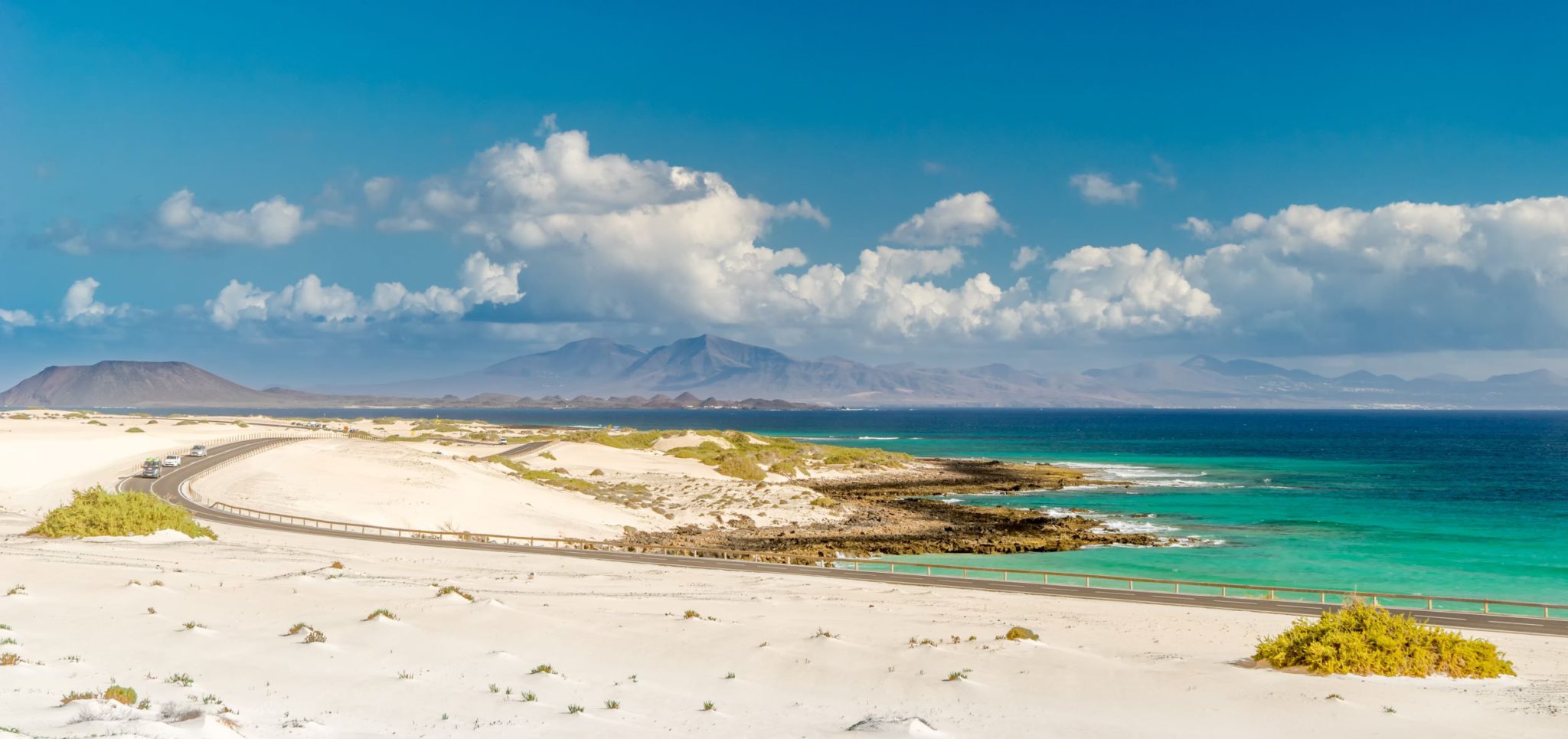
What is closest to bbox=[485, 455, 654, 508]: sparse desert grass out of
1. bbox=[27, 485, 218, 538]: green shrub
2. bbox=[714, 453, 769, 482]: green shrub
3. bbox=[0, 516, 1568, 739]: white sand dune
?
bbox=[714, 453, 769, 482]: green shrub

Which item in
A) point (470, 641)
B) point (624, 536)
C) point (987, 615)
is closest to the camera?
point (470, 641)

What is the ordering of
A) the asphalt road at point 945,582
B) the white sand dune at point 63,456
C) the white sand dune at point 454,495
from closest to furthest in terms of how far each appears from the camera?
the asphalt road at point 945,582 < the white sand dune at point 454,495 < the white sand dune at point 63,456

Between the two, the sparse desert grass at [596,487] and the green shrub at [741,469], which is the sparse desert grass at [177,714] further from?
the green shrub at [741,469]

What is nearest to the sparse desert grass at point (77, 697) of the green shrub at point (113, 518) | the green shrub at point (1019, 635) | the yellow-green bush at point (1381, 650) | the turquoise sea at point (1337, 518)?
the green shrub at point (1019, 635)

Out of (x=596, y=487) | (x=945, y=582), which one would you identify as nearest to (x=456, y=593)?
(x=945, y=582)

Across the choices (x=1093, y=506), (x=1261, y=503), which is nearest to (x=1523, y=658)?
(x=1093, y=506)

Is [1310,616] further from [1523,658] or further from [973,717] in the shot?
[973,717]

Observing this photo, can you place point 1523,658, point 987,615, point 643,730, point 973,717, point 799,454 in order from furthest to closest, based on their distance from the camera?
point 799,454 → point 987,615 → point 1523,658 → point 973,717 → point 643,730

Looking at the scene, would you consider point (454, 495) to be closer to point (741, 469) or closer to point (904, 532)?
point (904, 532)
